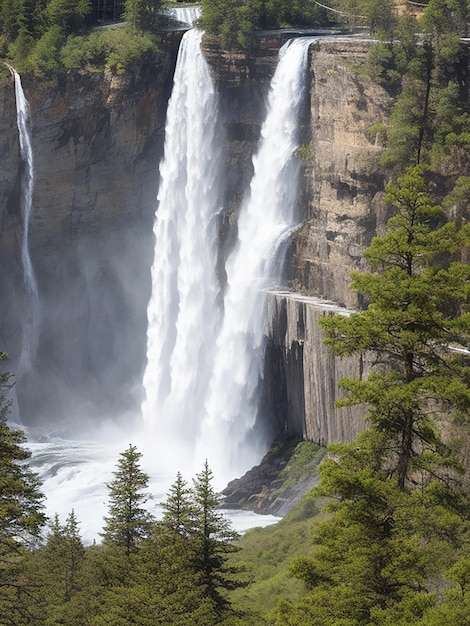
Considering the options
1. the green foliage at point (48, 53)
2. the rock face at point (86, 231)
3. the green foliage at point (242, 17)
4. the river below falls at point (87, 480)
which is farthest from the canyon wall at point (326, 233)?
the green foliage at point (48, 53)

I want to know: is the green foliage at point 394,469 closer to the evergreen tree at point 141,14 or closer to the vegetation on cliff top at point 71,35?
the vegetation on cliff top at point 71,35

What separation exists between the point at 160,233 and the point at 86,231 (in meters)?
4.69

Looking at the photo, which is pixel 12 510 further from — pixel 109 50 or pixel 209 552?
pixel 109 50

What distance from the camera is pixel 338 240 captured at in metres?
62.6

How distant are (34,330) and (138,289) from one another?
21.9 feet

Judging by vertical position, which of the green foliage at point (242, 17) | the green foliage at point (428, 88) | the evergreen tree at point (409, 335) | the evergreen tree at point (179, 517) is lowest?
the evergreen tree at point (179, 517)

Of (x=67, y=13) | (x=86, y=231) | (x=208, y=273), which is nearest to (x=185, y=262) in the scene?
(x=208, y=273)

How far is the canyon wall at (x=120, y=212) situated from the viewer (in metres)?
63.7

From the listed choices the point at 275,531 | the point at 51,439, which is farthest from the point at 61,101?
the point at 275,531

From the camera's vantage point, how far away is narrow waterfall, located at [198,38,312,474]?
219 feet

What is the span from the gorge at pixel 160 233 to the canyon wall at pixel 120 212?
0.09m

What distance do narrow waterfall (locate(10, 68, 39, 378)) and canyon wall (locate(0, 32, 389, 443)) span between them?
38cm

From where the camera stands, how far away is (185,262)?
74938 millimetres

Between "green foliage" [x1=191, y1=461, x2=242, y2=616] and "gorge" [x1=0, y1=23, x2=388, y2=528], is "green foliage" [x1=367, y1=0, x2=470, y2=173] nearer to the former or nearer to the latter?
"gorge" [x1=0, y1=23, x2=388, y2=528]
